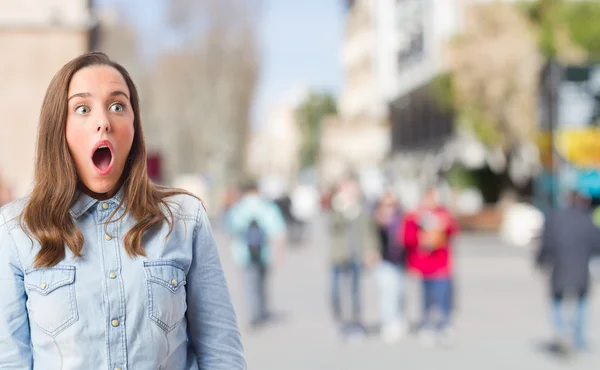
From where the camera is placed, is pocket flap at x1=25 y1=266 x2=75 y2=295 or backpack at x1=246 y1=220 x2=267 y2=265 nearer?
pocket flap at x1=25 y1=266 x2=75 y2=295

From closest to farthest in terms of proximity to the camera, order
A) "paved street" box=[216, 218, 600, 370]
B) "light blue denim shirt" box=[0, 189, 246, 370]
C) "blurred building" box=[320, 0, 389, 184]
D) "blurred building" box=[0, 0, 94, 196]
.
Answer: "light blue denim shirt" box=[0, 189, 246, 370]
"paved street" box=[216, 218, 600, 370]
"blurred building" box=[0, 0, 94, 196]
"blurred building" box=[320, 0, 389, 184]

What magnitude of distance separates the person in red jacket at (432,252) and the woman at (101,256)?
9963 mm

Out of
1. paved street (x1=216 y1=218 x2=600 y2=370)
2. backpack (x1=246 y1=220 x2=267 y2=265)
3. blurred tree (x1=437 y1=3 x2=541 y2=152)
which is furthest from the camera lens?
blurred tree (x1=437 y1=3 x2=541 y2=152)

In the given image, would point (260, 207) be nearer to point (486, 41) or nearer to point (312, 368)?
point (312, 368)

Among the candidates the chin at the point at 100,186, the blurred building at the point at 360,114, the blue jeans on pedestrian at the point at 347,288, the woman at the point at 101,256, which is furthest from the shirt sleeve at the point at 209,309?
the blurred building at the point at 360,114

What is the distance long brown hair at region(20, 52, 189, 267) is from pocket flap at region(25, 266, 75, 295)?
17 mm

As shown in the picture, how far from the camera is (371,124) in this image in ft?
275

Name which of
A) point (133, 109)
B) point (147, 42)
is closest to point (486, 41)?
point (147, 42)

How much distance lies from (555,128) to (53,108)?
77.3ft

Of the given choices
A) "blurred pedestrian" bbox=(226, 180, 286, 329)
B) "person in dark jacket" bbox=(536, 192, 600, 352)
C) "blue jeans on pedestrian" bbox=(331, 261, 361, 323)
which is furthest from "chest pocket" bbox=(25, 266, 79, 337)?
"blurred pedestrian" bbox=(226, 180, 286, 329)

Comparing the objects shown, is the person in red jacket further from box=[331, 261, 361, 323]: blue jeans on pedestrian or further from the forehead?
the forehead

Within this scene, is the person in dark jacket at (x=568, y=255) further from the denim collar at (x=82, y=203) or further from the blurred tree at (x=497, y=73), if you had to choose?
the blurred tree at (x=497, y=73)

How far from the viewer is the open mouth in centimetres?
248

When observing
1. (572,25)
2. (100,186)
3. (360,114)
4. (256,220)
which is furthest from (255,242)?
(360,114)
